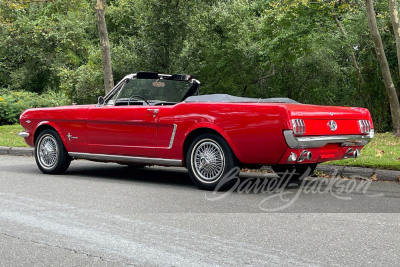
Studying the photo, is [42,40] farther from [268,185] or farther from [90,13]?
[268,185]

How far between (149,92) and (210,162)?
202 cm

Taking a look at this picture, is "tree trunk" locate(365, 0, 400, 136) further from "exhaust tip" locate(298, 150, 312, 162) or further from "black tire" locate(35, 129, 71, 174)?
"black tire" locate(35, 129, 71, 174)

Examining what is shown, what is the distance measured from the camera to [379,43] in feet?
48.1

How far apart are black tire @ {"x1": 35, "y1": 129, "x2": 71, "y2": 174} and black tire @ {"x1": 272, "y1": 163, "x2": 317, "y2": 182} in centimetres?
343

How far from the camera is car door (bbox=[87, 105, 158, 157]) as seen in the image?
25.5 ft

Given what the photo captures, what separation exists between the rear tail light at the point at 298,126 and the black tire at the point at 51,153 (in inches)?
163

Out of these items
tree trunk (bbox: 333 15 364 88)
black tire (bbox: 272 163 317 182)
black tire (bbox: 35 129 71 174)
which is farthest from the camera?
tree trunk (bbox: 333 15 364 88)

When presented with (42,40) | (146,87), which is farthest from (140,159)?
(42,40)

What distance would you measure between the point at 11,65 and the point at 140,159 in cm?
2975

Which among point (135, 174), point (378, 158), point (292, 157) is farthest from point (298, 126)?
point (135, 174)

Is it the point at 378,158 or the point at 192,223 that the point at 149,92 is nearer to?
the point at 192,223

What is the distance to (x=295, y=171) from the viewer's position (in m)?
8.34

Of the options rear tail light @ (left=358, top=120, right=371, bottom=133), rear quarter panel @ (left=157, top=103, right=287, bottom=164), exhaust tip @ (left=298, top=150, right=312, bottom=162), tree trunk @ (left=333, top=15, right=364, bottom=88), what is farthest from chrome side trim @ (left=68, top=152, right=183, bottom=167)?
tree trunk @ (left=333, top=15, right=364, bottom=88)

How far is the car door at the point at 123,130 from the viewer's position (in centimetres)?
778
